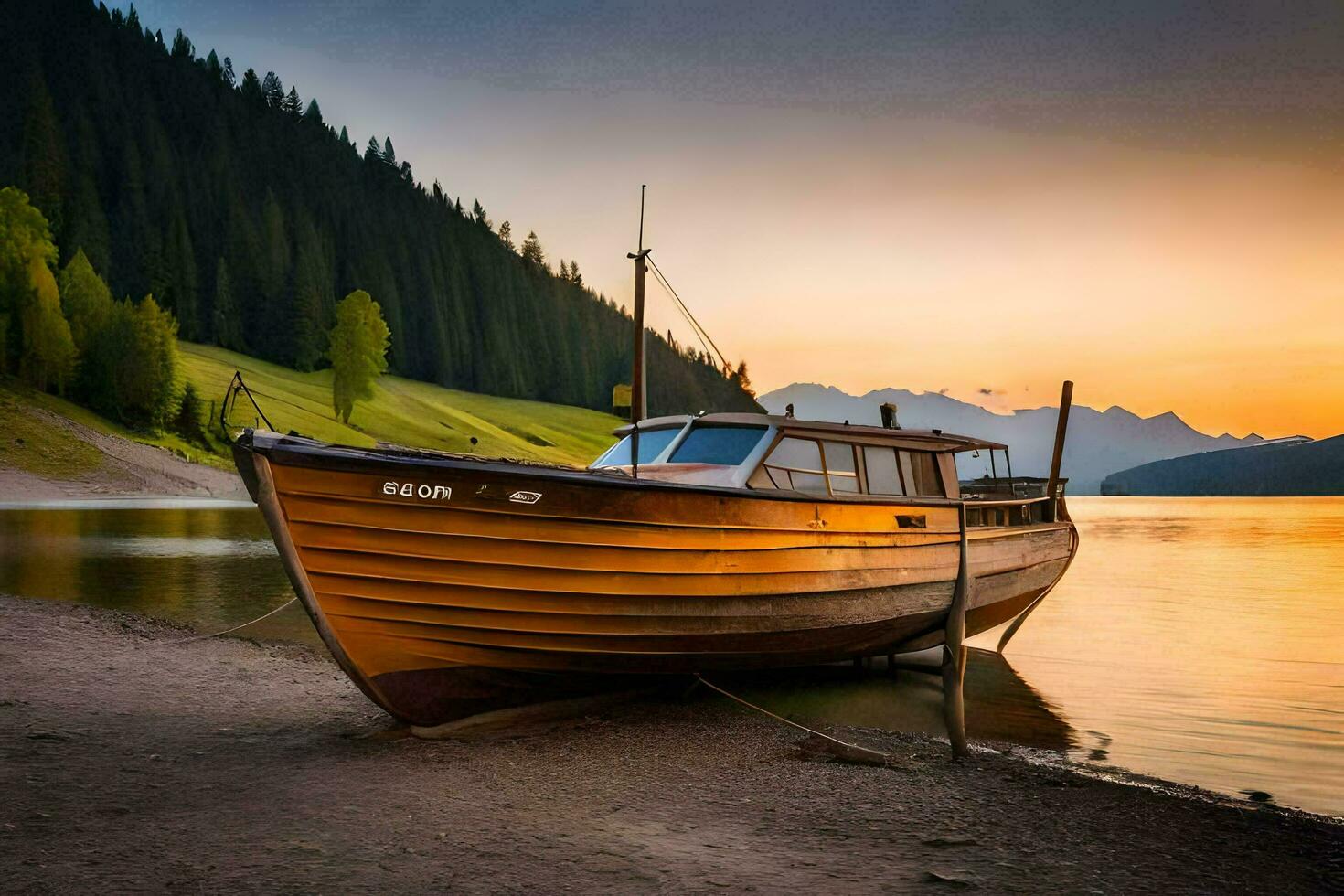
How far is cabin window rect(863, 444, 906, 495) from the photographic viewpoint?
12.8 m

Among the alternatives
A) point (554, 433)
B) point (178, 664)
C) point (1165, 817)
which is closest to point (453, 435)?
point (554, 433)

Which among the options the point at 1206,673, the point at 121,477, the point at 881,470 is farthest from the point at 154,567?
the point at 121,477

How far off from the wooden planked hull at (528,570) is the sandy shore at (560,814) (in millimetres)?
785

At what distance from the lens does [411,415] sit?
4055 inches

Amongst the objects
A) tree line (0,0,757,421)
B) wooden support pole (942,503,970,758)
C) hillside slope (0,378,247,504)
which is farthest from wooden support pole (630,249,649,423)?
tree line (0,0,757,421)

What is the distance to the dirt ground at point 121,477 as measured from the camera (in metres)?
54.0

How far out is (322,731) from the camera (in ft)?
30.1

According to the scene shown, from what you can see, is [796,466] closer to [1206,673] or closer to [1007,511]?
[1007,511]

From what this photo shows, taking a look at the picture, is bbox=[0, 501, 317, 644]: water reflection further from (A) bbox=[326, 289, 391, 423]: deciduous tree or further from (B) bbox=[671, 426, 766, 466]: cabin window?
(A) bbox=[326, 289, 391, 423]: deciduous tree

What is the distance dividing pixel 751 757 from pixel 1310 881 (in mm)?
4388

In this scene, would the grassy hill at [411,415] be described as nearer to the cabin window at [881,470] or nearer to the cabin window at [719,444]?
the cabin window at [719,444]

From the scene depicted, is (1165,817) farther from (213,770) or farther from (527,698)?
(213,770)

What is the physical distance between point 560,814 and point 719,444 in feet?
19.5

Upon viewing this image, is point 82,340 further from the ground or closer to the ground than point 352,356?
closer to the ground
